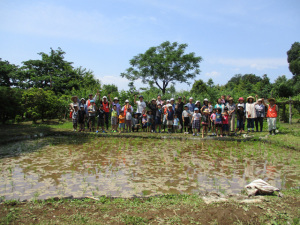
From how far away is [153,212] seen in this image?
142 inches

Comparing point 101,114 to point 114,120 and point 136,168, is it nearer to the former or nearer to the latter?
point 114,120

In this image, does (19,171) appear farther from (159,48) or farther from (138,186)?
(159,48)

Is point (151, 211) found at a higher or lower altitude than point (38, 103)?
lower

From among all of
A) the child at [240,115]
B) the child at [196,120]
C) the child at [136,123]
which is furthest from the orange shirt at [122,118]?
the child at [240,115]

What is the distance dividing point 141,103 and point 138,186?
879 centimetres

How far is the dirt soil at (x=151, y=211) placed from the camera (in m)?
3.38

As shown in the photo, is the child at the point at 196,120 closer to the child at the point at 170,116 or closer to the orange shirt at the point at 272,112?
the child at the point at 170,116

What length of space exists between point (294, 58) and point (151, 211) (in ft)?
221

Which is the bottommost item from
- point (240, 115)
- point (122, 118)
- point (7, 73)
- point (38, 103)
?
point (122, 118)

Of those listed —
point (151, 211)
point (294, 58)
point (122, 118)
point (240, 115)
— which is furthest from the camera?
point (294, 58)

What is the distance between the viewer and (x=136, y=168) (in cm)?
636

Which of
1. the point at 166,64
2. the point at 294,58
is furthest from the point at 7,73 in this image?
the point at 294,58

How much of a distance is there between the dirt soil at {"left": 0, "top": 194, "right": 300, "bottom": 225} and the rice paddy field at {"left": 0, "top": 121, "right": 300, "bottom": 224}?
1cm

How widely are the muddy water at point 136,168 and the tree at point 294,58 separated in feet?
175
